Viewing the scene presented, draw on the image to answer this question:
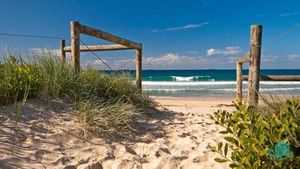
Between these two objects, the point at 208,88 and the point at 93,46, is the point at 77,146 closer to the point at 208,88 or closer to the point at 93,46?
the point at 93,46

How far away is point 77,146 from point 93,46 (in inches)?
168

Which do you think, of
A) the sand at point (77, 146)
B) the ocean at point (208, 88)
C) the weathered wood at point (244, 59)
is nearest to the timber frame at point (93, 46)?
the ocean at point (208, 88)

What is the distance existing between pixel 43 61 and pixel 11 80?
0.89 meters

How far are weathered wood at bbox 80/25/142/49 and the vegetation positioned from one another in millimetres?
784

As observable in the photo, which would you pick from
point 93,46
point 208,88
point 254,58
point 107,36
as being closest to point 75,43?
point 107,36

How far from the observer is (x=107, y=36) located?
6594 mm

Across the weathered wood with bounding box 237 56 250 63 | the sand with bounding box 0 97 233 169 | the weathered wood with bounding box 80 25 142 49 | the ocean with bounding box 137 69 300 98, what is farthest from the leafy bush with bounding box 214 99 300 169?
the weathered wood with bounding box 80 25 142 49

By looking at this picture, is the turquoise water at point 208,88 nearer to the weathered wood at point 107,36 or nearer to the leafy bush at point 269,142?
the weathered wood at point 107,36

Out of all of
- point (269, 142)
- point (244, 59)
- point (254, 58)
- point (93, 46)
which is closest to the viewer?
point (269, 142)

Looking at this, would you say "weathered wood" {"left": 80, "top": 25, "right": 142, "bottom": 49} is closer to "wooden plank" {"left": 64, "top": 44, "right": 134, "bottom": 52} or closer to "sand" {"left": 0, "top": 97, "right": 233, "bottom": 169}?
"wooden plank" {"left": 64, "top": 44, "right": 134, "bottom": 52}

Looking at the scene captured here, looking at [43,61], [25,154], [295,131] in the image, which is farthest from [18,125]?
[295,131]

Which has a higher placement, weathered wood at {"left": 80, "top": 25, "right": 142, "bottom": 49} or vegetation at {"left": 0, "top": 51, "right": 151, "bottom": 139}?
weathered wood at {"left": 80, "top": 25, "right": 142, "bottom": 49}

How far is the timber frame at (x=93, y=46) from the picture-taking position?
5301 mm

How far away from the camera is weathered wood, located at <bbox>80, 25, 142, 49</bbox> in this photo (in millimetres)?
5676
